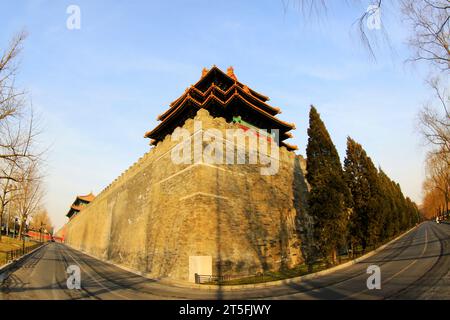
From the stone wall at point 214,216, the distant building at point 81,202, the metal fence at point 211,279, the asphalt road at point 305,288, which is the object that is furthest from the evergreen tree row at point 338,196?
the distant building at point 81,202

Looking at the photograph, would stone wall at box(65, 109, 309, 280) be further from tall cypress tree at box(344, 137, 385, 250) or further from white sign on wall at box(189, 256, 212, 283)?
tall cypress tree at box(344, 137, 385, 250)

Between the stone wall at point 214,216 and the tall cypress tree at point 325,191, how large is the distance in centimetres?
282

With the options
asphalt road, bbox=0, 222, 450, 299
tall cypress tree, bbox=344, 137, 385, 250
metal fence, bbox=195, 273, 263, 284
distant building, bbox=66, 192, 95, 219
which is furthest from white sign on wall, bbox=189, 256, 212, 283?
distant building, bbox=66, 192, 95, 219

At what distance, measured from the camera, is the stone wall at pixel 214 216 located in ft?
45.8

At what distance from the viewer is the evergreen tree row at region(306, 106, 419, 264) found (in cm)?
1493

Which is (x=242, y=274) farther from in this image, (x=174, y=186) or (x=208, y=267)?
(x=174, y=186)

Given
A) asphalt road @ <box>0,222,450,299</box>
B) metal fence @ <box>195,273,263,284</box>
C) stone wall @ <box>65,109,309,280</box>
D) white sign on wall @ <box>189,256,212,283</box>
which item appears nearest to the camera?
asphalt road @ <box>0,222,450,299</box>

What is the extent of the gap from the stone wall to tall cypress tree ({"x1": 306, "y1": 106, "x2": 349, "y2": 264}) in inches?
111

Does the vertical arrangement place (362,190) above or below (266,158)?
below

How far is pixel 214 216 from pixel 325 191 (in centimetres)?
634

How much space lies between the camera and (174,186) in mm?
16656
